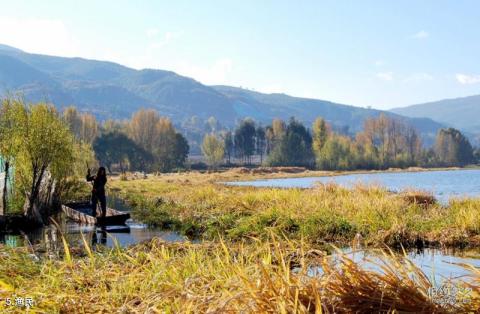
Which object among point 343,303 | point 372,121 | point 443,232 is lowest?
point 443,232

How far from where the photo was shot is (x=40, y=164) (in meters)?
26.4

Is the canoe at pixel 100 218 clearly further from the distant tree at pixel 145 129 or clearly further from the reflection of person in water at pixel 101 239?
the distant tree at pixel 145 129

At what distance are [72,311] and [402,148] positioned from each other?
186395 mm

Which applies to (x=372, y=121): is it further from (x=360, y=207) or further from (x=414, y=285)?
(x=414, y=285)

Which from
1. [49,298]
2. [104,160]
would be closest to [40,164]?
[49,298]

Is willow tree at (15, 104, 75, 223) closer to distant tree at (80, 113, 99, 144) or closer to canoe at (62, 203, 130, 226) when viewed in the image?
canoe at (62, 203, 130, 226)

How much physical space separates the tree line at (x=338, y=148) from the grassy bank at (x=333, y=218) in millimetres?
102236

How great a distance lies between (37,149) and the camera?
85.4 feet

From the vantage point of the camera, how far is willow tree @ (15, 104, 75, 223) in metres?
25.7

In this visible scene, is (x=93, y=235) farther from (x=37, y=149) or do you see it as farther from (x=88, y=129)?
→ (x=88, y=129)

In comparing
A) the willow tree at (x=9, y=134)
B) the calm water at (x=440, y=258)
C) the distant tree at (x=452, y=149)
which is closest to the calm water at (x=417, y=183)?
the calm water at (x=440, y=258)

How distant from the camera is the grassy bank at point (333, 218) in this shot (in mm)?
18297

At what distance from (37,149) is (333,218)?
45.2 feet

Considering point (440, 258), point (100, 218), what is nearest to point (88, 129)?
point (100, 218)
